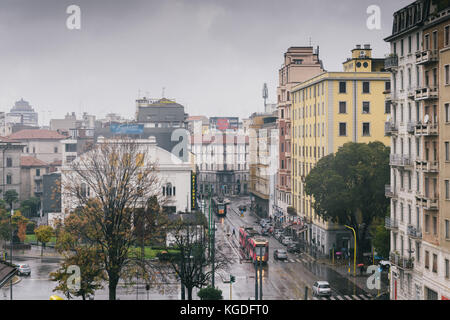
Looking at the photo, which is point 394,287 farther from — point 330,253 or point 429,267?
point 330,253

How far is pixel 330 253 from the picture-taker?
2211 inches

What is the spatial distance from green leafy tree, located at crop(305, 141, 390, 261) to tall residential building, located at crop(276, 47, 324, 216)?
24271mm

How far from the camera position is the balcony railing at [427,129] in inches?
1330

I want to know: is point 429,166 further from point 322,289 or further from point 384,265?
point 384,265

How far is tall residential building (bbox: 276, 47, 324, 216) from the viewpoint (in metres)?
76.8

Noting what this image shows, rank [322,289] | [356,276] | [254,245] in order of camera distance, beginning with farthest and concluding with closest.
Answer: [254,245], [356,276], [322,289]

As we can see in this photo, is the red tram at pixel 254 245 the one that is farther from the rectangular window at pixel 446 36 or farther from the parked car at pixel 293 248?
the rectangular window at pixel 446 36

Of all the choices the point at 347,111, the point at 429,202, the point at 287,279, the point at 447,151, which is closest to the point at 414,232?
the point at 429,202

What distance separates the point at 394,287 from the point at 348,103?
81.0 feet

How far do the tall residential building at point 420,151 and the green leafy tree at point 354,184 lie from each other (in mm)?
7628

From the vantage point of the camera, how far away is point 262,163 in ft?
317

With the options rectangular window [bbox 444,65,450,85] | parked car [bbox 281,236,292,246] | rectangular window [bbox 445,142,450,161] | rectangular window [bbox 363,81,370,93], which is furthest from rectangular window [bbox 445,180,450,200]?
parked car [bbox 281,236,292,246]

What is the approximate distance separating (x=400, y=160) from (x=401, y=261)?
6.35m

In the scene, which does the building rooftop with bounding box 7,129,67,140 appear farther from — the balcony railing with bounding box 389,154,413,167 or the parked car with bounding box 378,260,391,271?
the balcony railing with bounding box 389,154,413,167
